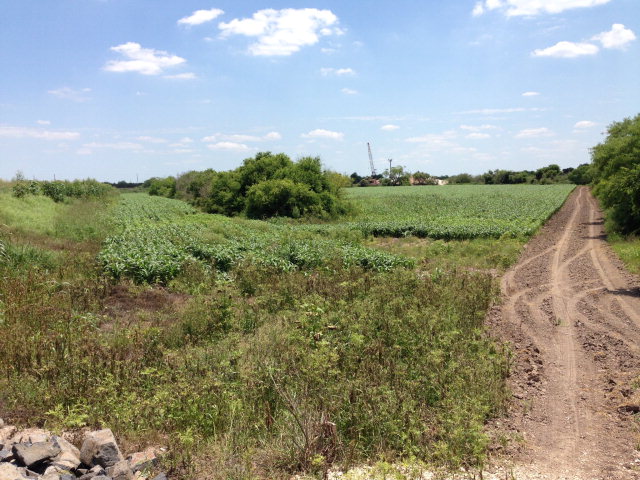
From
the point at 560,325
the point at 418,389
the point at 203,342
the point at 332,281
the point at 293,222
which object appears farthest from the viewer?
the point at 293,222

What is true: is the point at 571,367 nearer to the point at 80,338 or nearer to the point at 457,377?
the point at 457,377

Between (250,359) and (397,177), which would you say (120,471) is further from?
(397,177)

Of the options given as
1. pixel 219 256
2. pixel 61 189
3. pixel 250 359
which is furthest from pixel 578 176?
pixel 250 359

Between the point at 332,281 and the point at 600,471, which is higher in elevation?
the point at 332,281

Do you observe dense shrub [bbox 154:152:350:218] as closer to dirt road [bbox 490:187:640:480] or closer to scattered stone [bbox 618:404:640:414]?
dirt road [bbox 490:187:640:480]

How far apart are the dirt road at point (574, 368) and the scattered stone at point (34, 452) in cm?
512

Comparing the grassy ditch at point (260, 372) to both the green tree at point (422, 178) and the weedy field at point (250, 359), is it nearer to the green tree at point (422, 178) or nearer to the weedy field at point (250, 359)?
the weedy field at point (250, 359)

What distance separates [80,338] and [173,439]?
161 inches

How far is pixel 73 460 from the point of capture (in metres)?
5.14

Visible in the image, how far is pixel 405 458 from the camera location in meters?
5.66

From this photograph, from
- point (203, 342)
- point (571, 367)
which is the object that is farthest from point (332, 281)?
point (571, 367)

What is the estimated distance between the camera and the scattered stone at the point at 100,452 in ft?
16.9

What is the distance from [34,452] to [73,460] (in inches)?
15.7

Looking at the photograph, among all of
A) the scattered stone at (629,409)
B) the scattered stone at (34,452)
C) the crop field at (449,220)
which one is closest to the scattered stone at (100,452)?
the scattered stone at (34,452)
